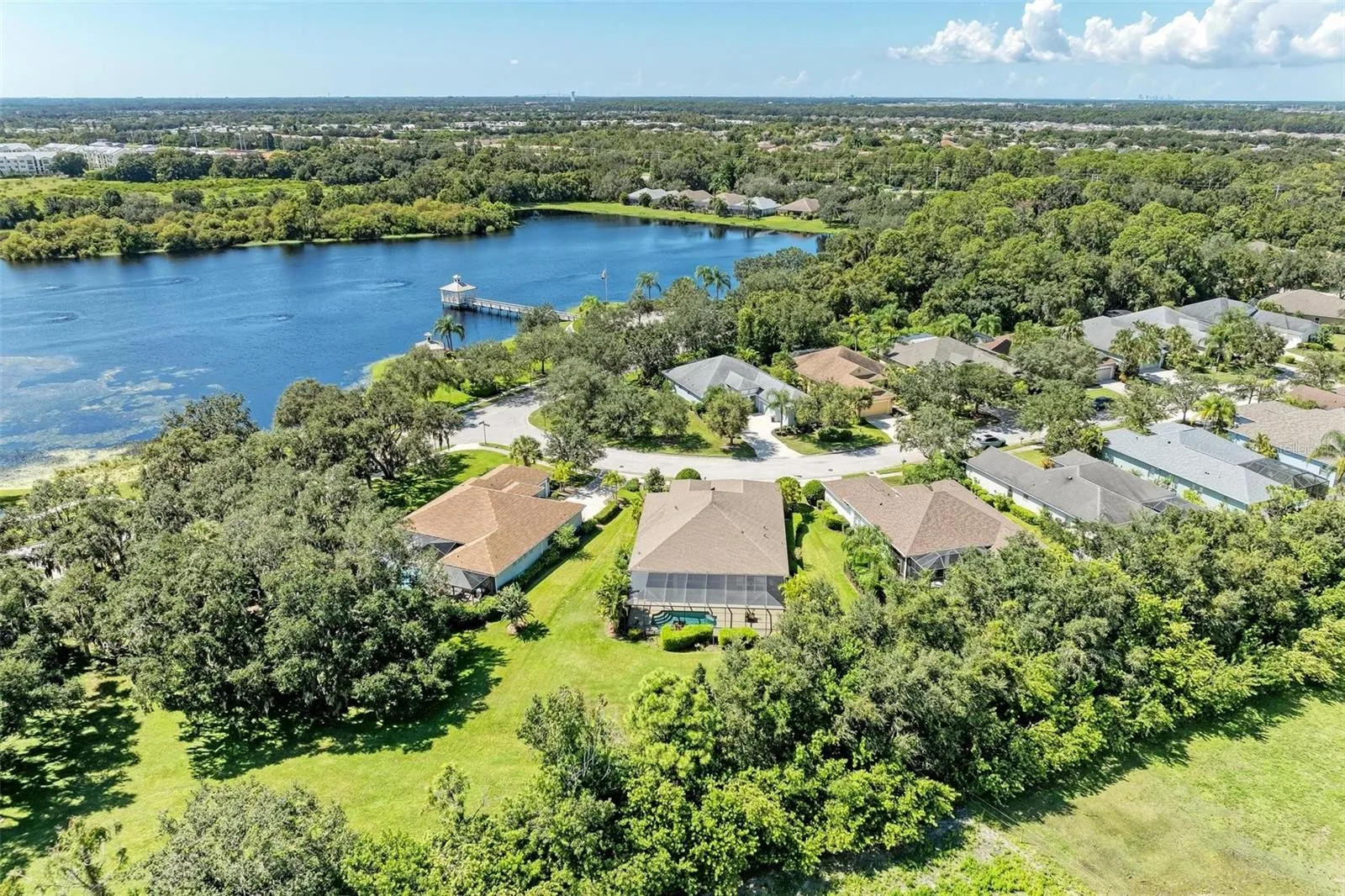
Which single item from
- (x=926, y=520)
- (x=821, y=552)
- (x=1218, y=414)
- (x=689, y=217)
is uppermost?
(x=689, y=217)

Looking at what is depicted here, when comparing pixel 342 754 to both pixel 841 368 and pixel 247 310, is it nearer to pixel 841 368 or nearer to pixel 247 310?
Result: pixel 841 368

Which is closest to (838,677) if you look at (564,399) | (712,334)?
(564,399)

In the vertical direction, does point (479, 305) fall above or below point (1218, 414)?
above

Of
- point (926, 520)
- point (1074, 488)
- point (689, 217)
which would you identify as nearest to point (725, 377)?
point (926, 520)

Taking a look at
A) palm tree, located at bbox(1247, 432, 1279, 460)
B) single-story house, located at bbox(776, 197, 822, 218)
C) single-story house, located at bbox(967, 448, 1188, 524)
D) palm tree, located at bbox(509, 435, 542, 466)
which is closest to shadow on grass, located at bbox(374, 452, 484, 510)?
palm tree, located at bbox(509, 435, 542, 466)

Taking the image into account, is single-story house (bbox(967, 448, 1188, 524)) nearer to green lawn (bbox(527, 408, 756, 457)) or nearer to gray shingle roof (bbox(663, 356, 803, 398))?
green lawn (bbox(527, 408, 756, 457))

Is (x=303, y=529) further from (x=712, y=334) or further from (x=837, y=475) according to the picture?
(x=712, y=334)
